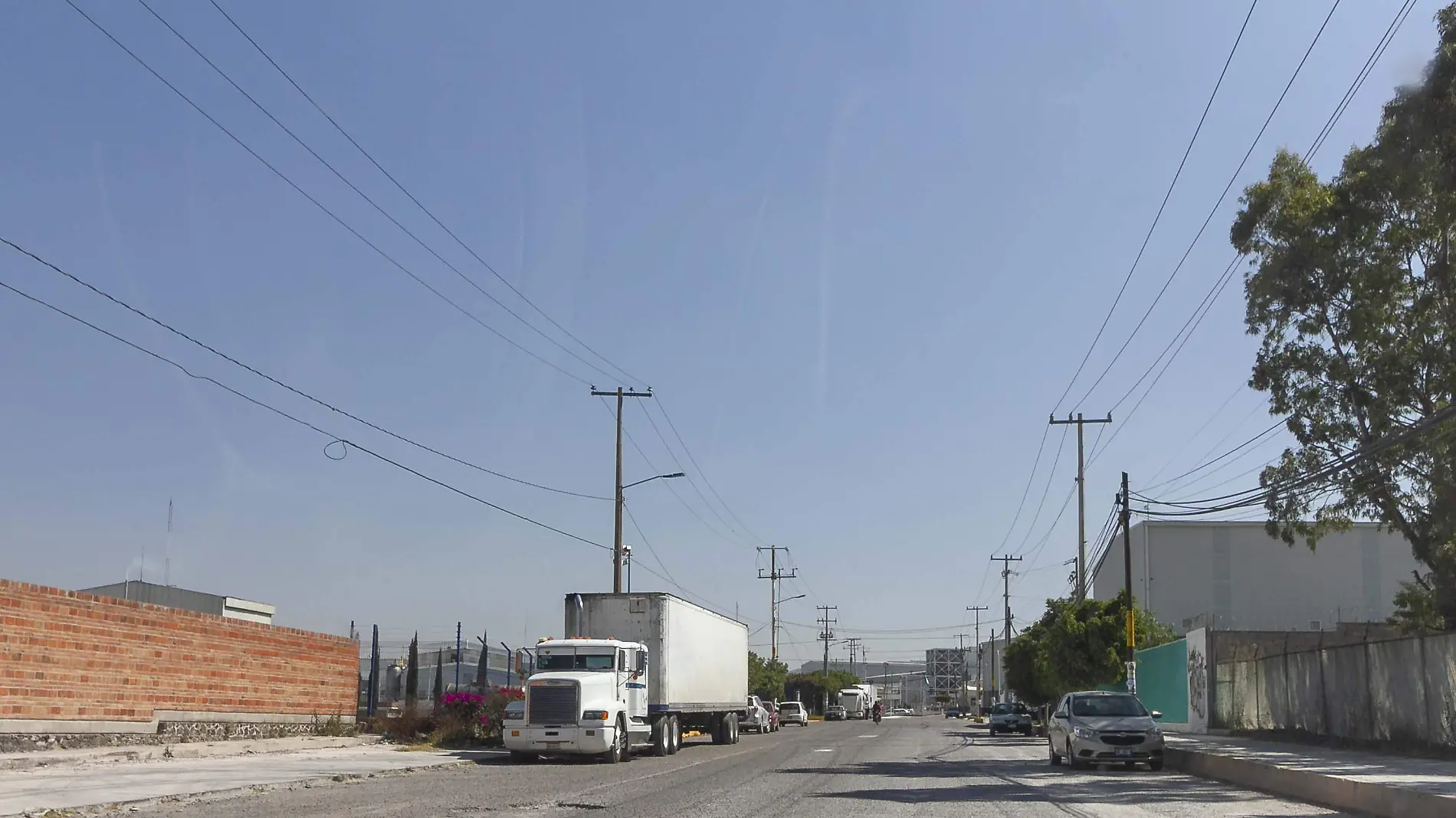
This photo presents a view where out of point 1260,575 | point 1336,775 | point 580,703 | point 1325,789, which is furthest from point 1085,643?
point 1260,575

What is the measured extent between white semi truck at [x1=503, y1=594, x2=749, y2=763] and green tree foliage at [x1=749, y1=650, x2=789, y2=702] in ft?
179

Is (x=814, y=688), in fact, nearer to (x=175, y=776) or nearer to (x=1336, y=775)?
(x=1336, y=775)

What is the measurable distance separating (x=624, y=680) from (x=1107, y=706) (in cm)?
1077

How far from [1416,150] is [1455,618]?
14598 mm

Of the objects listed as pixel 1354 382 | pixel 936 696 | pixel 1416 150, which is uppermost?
pixel 1416 150

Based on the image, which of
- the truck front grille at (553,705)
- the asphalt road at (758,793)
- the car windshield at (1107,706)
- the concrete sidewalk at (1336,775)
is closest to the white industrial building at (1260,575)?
the concrete sidewalk at (1336,775)

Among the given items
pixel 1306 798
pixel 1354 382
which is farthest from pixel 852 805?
pixel 1354 382

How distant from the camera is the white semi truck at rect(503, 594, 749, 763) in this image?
29156 millimetres

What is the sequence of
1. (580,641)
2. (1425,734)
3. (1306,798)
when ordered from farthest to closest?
(580,641) → (1425,734) → (1306,798)

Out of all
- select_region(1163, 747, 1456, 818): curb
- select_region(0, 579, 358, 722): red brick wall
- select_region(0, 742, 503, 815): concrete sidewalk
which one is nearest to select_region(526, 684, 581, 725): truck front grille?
select_region(0, 742, 503, 815): concrete sidewalk

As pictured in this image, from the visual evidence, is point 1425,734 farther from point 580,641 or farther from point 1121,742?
point 580,641

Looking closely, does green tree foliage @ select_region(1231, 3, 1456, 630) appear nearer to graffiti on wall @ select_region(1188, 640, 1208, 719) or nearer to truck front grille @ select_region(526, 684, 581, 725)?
graffiti on wall @ select_region(1188, 640, 1208, 719)

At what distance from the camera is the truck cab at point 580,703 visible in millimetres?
29047

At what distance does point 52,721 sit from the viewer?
23531mm
